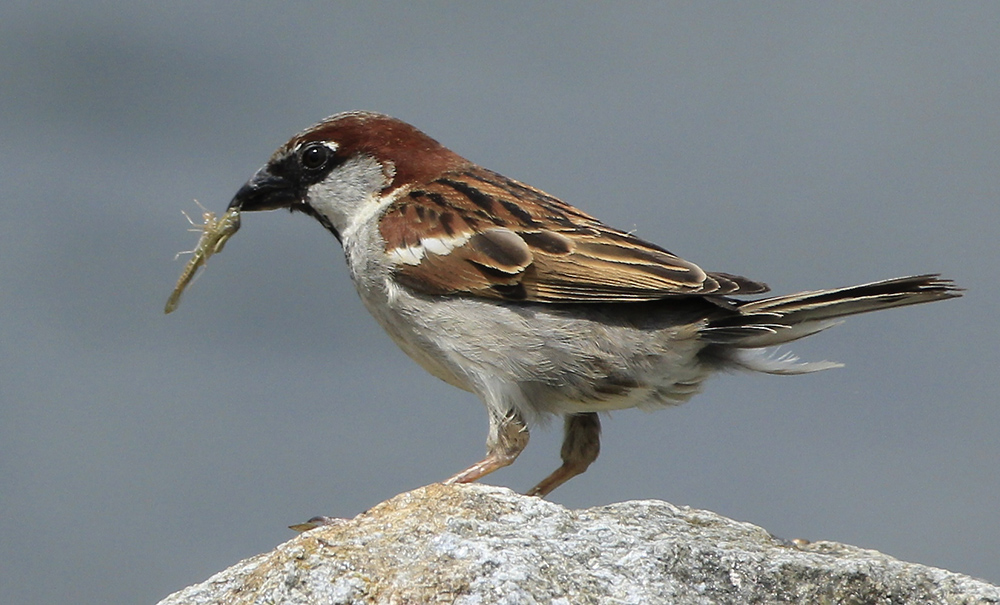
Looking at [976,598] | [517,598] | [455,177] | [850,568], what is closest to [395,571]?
[517,598]

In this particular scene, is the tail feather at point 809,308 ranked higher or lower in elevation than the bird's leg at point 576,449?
higher

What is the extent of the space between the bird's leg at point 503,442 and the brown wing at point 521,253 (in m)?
0.60

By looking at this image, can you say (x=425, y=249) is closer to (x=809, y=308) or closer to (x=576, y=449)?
(x=576, y=449)

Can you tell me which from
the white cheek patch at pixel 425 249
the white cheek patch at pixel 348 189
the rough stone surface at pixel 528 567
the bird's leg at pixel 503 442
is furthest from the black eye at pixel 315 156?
the rough stone surface at pixel 528 567

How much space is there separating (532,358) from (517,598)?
2222 mm

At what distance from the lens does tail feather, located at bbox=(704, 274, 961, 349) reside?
4801mm

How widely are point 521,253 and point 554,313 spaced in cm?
36

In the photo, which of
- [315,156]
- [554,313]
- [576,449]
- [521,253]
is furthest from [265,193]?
[576,449]

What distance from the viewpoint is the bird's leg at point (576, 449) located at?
5.87 m

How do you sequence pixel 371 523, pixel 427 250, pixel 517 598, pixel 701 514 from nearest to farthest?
1. pixel 517 598
2. pixel 371 523
3. pixel 701 514
4. pixel 427 250

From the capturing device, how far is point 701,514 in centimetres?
468

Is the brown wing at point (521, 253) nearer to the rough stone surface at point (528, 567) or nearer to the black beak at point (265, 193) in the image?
the black beak at point (265, 193)

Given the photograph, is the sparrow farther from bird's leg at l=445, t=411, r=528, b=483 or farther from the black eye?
the black eye

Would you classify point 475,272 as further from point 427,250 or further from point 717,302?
point 717,302
